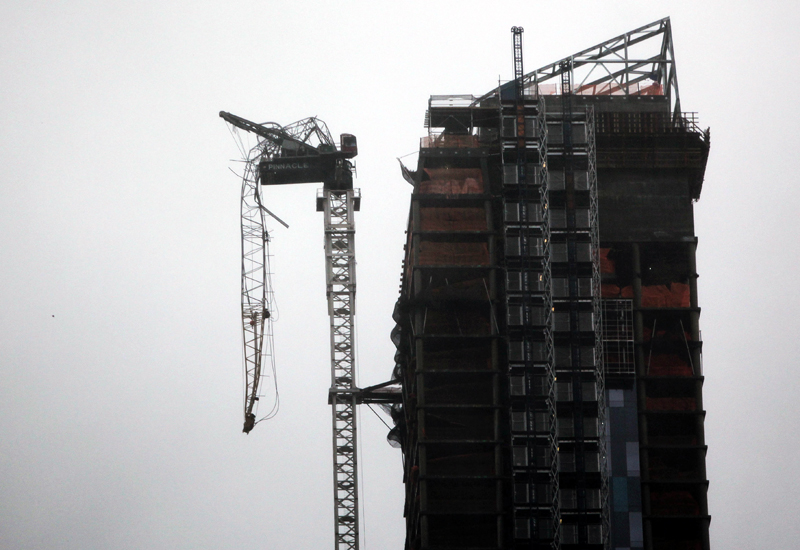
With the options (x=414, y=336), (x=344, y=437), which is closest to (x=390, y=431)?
(x=344, y=437)

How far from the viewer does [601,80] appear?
178750 mm

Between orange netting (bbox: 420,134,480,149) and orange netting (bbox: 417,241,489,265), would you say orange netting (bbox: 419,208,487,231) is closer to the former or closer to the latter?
orange netting (bbox: 417,241,489,265)

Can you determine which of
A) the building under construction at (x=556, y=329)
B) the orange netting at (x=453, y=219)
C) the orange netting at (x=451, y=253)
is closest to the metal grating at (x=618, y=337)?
the building under construction at (x=556, y=329)

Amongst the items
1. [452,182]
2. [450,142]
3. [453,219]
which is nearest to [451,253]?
[453,219]

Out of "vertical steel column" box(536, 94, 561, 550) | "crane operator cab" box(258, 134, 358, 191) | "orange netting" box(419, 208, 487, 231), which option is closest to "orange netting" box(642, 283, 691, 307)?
"vertical steel column" box(536, 94, 561, 550)

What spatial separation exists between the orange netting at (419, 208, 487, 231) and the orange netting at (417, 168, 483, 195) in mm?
1851

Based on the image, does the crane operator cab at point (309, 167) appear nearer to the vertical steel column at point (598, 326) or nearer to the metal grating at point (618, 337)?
the vertical steel column at point (598, 326)

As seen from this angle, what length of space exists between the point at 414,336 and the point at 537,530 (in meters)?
22.7

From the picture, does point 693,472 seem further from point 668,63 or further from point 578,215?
point 668,63

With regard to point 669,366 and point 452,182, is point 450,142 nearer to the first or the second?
point 452,182

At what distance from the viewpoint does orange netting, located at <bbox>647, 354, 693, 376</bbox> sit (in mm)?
169500

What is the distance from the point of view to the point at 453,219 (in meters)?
170

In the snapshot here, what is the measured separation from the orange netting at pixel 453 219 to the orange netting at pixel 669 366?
21.8 meters

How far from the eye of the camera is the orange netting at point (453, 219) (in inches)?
6693
